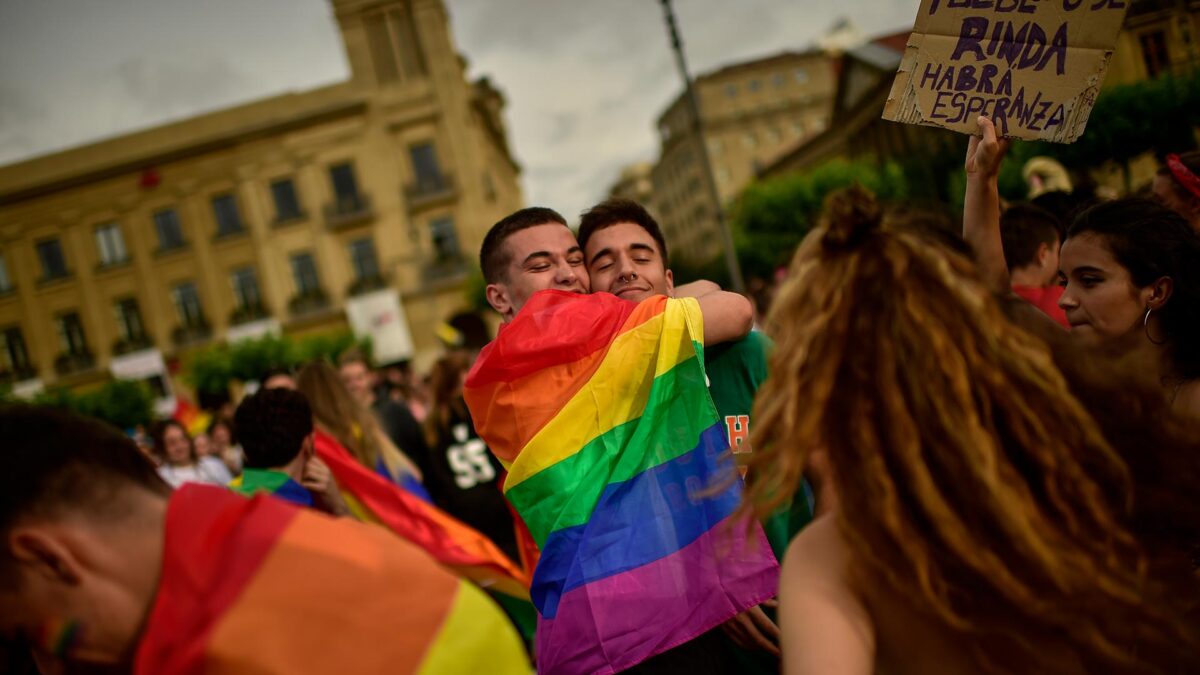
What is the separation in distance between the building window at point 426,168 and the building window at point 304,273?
576 centimetres

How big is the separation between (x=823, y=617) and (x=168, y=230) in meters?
39.3

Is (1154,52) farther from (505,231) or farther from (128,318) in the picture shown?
(128,318)

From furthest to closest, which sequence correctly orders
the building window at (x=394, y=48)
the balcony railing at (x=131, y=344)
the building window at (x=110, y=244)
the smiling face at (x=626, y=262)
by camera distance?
the building window at (x=110, y=244)
the balcony railing at (x=131, y=344)
the building window at (x=394, y=48)
the smiling face at (x=626, y=262)

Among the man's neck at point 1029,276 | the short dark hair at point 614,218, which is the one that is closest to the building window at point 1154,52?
the man's neck at point 1029,276

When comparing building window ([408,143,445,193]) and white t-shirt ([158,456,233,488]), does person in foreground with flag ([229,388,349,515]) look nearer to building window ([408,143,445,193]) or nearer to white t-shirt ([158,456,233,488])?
white t-shirt ([158,456,233,488])

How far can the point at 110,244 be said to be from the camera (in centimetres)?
3500

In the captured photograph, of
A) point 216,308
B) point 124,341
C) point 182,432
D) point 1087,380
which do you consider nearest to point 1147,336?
point 1087,380

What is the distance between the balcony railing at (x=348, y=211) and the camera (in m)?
33.1

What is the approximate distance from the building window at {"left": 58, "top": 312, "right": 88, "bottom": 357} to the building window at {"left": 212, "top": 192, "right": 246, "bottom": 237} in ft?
26.1

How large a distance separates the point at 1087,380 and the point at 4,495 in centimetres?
168

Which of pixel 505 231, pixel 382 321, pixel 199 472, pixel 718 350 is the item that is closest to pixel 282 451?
pixel 505 231

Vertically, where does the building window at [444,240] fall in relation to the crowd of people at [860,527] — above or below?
above

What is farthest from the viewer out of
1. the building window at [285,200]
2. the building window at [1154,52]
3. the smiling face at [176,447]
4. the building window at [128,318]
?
the building window at [128,318]

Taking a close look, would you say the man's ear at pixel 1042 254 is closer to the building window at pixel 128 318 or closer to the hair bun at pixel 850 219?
the hair bun at pixel 850 219
